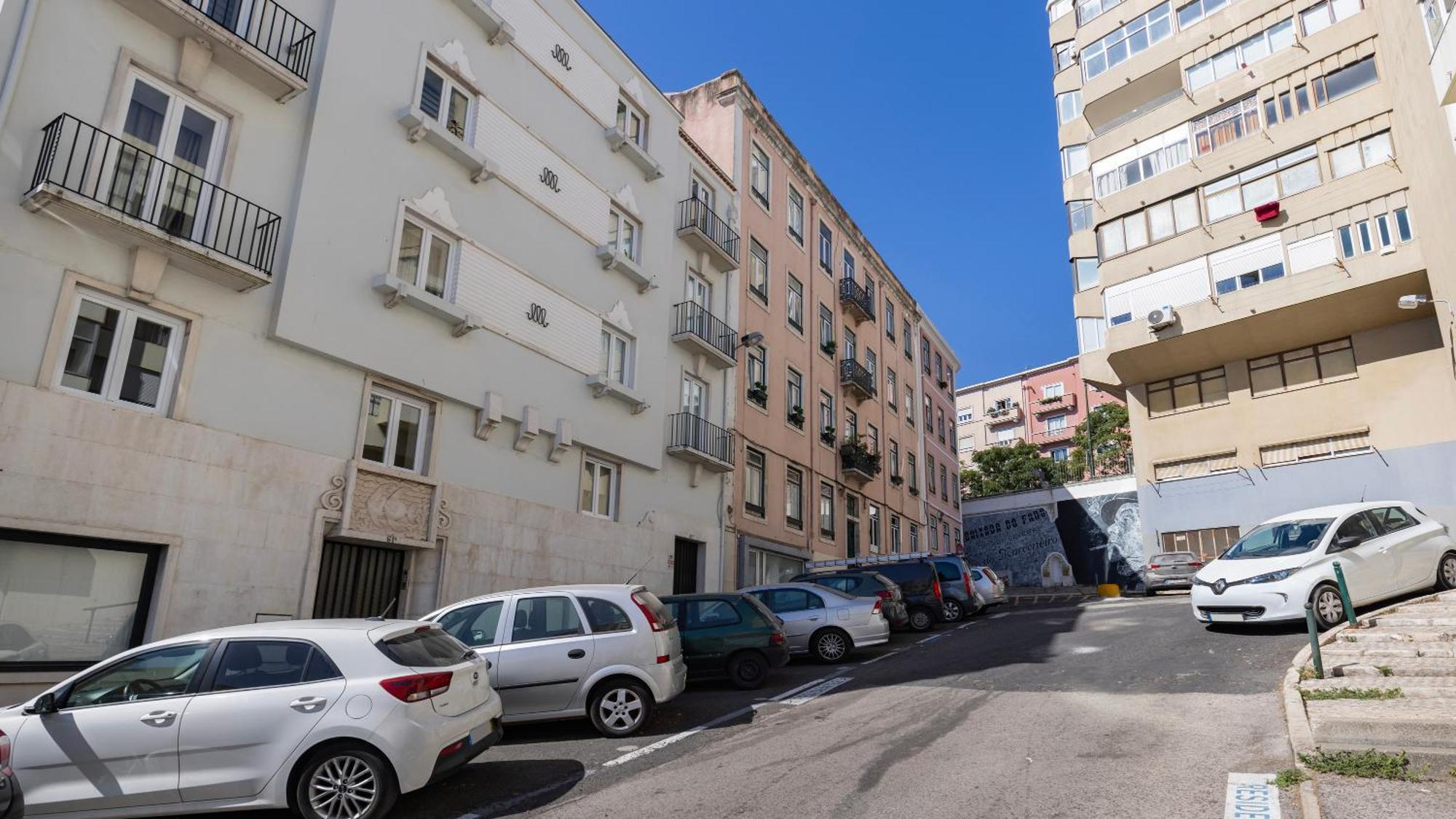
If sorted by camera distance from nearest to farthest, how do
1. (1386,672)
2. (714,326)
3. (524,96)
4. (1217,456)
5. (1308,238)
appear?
(1386,672)
(524,96)
(714,326)
(1308,238)
(1217,456)

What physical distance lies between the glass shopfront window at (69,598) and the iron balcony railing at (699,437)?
11.5 meters

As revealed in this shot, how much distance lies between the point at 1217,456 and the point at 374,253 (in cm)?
2648

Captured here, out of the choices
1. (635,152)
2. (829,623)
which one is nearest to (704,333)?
(635,152)

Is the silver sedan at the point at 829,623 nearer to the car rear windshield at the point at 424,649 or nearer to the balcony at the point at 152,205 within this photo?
the car rear windshield at the point at 424,649

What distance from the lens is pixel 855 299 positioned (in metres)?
31.8

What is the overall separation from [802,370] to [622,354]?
9924 millimetres

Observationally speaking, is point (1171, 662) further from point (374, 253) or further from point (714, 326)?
point (714, 326)

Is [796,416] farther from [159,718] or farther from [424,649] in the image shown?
[159,718]

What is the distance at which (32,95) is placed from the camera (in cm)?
976

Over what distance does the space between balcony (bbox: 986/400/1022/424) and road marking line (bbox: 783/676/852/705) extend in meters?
60.7

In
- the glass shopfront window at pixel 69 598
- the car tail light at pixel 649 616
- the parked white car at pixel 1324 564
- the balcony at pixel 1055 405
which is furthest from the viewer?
the balcony at pixel 1055 405

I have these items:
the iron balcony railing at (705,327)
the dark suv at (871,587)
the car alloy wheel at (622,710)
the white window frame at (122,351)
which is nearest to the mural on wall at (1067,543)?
the iron balcony railing at (705,327)

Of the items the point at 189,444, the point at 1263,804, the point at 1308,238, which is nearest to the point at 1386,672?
the point at 1263,804

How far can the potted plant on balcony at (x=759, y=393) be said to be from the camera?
80.0 feet
